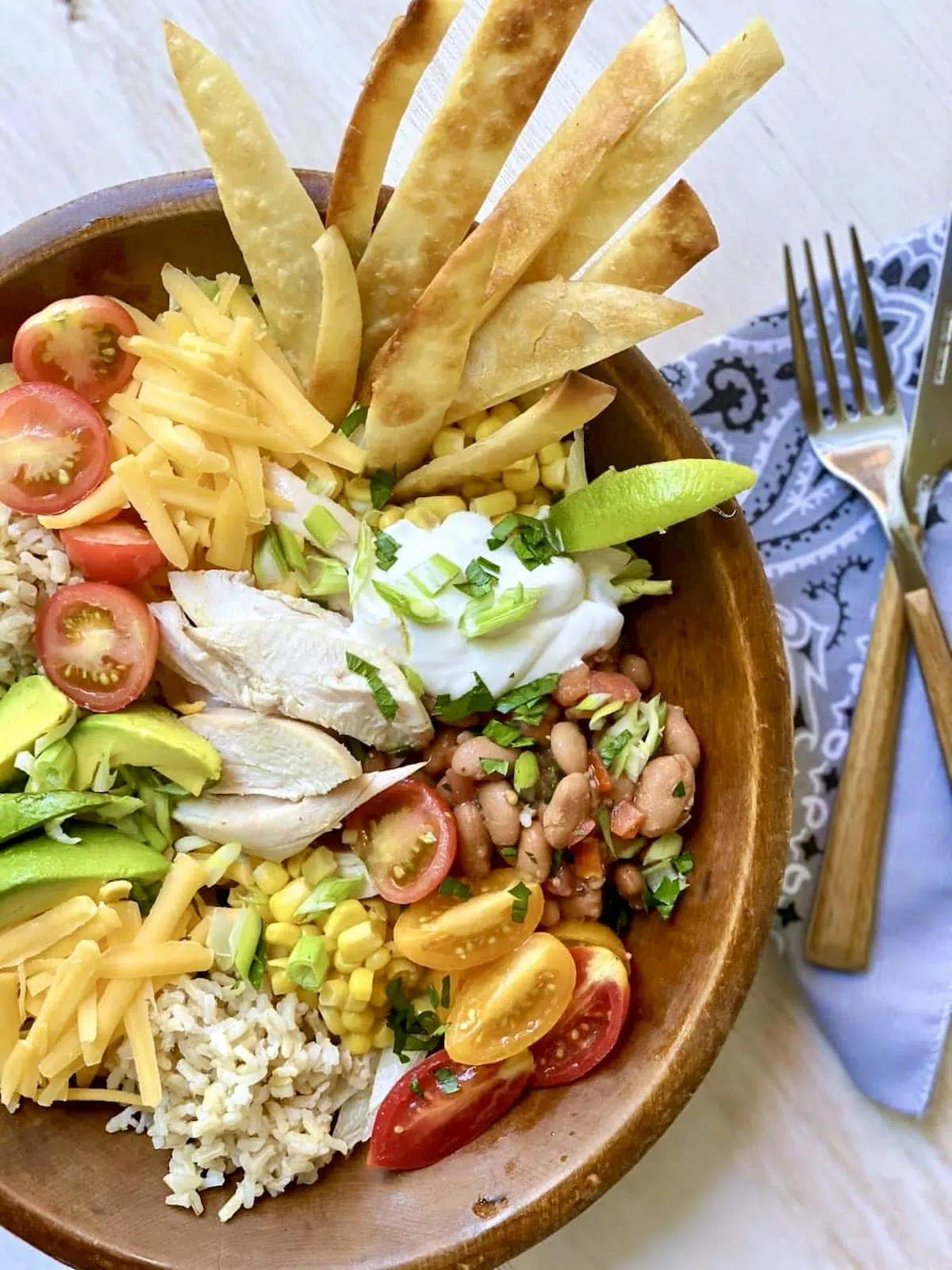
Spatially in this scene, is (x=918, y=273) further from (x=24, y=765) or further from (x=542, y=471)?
(x=24, y=765)

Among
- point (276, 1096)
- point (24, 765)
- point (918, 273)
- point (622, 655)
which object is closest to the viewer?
point (24, 765)

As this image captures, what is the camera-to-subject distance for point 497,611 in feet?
6.70

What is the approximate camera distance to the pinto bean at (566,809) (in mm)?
2039

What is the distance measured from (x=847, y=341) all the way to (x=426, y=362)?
1.04 m

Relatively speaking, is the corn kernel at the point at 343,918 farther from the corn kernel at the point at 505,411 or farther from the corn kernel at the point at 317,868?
the corn kernel at the point at 505,411

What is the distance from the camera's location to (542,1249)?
242cm

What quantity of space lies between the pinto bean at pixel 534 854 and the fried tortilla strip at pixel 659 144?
1036 mm

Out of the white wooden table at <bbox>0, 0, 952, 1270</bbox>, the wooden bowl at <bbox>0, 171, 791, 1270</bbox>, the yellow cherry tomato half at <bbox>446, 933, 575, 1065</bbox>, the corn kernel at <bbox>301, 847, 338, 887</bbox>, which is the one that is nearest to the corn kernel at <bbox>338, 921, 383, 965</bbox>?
the corn kernel at <bbox>301, 847, 338, 887</bbox>

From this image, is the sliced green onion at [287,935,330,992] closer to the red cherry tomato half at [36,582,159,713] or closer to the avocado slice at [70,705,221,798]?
the avocado slice at [70,705,221,798]

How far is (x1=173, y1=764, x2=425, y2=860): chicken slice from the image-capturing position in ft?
6.75

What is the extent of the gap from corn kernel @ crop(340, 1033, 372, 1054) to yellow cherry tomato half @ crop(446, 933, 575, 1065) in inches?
6.9

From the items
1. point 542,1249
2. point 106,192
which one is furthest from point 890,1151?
point 106,192

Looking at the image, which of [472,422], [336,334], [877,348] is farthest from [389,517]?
[877,348]

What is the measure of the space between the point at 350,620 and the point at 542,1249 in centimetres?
143
